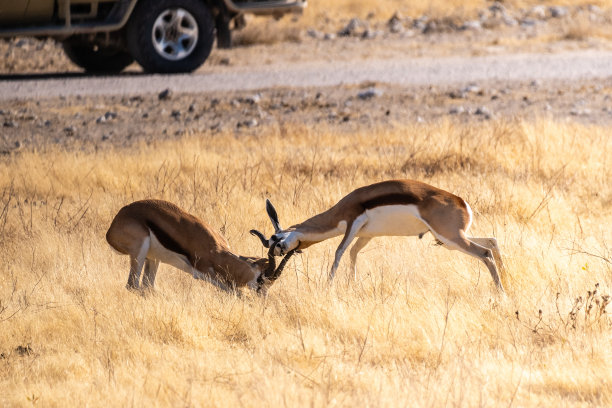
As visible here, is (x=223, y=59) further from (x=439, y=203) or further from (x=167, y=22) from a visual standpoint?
(x=439, y=203)

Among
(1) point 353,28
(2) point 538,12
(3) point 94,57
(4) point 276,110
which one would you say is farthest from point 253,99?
(2) point 538,12

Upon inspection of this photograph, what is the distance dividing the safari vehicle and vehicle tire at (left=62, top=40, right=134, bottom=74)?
0.24 meters

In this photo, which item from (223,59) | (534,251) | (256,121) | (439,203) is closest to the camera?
(439,203)

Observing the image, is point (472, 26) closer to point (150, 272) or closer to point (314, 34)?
point (314, 34)

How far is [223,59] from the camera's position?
1733 centimetres

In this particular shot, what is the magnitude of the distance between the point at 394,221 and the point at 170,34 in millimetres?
9740

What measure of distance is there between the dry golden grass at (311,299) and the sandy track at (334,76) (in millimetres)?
3971

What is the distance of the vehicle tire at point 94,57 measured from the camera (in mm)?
16328

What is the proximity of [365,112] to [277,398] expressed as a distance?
847 centimetres

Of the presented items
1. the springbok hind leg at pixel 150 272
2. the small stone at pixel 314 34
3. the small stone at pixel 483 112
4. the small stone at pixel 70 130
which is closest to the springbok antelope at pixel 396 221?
the springbok hind leg at pixel 150 272

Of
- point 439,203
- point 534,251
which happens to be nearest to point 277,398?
point 439,203

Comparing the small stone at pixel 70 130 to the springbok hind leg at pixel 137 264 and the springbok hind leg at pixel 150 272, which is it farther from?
the springbok hind leg at pixel 137 264

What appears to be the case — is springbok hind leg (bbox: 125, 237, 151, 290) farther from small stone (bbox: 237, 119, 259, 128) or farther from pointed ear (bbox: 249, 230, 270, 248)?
small stone (bbox: 237, 119, 259, 128)

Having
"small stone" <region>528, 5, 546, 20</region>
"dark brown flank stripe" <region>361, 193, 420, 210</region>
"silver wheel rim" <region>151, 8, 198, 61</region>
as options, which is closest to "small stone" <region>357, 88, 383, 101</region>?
"silver wheel rim" <region>151, 8, 198, 61</region>
